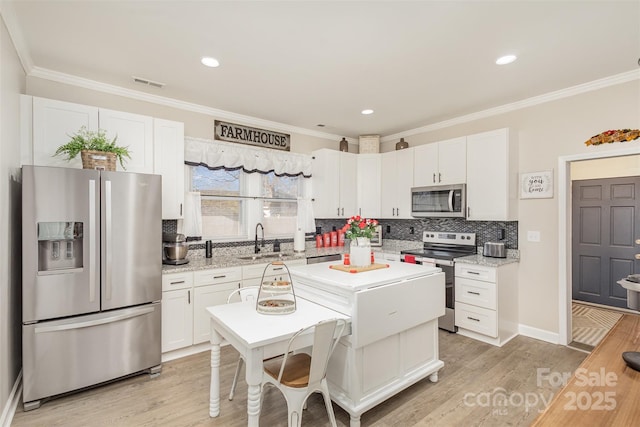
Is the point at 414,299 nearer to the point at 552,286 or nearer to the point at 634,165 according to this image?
the point at 552,286

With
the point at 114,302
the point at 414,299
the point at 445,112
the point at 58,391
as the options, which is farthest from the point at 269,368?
the point at 445,112

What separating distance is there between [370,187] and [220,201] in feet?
7.70

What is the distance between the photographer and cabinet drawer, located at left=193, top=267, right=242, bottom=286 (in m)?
3.16

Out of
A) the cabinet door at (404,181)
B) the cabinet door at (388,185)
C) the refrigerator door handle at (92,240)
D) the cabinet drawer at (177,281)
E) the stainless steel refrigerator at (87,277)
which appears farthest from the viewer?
the cabinet door at (388,185)

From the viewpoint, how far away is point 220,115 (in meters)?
3.91

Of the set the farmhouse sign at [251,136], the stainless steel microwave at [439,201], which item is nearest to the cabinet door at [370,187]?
the stainless steel microwave at [439,201]

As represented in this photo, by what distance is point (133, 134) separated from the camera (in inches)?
119

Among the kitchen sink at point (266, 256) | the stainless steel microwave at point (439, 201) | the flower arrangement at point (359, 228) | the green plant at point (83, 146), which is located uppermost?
the green plant at point (83, 146)

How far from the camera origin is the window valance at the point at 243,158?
3.64 meters

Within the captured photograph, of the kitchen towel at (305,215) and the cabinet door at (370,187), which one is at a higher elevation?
the cabinet door at (370,187)

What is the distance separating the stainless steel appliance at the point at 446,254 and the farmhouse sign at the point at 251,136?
7.60 ft

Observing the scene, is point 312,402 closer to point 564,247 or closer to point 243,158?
point 243,158
